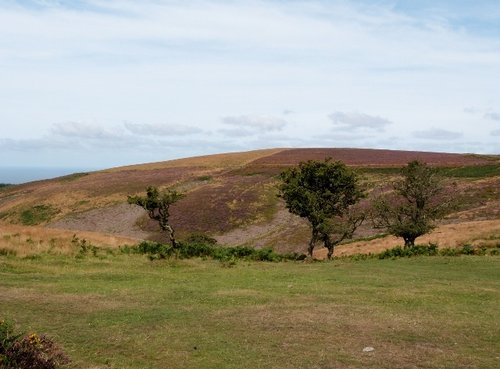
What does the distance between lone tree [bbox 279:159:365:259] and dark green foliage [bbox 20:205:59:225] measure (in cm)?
6014

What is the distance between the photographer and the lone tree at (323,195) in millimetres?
41156

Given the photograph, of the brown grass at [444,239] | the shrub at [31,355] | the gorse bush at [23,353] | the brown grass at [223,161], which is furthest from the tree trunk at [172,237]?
the brown grass at [223,161]

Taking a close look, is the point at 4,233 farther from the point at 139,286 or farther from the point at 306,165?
the point at 306,165

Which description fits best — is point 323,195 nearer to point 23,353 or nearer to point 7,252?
point 7,252

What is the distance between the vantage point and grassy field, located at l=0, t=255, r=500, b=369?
1320 centimetres

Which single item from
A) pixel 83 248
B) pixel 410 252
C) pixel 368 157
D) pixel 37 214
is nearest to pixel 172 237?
pixel 83 248

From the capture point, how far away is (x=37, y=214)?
93.5 meters

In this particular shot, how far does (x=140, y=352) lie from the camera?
1357 centimetres

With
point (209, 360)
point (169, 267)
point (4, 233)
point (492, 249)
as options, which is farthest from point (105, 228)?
point (209, 360)

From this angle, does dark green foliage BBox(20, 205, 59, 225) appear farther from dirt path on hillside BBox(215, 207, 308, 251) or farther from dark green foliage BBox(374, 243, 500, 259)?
dark green foliage BBox(374, 243, 500, 259)

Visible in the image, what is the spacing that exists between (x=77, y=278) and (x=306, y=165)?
74.6 feet

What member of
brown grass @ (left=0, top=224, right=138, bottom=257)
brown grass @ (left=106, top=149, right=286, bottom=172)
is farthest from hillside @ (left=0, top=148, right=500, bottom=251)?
brown grass @ (left=0, top=224, right=138, bottom=257)

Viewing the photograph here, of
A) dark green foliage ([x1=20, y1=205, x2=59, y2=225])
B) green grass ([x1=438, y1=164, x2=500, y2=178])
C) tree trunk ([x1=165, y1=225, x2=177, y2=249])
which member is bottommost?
dark green foliage ([x1=20, y1=205, x2=59, y2=225])

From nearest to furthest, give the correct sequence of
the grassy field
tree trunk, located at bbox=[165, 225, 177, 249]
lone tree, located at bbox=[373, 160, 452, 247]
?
the grassy field → tree trunk, located at bbox=[165, 225, 177, 249] → lone tree, located at bbox=[373, 160, 452, 247]
